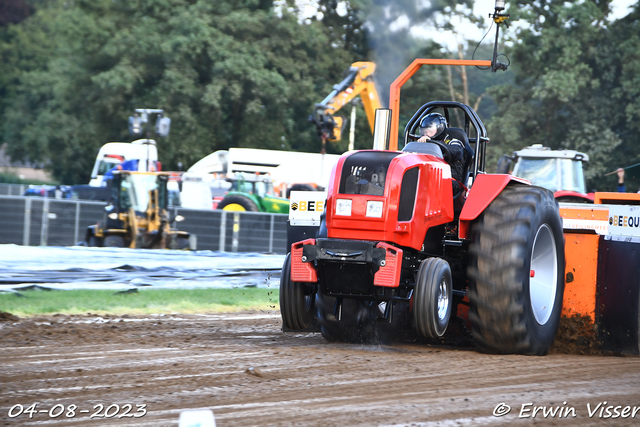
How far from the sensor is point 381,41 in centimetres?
2061

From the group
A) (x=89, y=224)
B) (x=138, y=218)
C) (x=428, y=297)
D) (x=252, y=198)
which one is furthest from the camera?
(x=252, y=198)

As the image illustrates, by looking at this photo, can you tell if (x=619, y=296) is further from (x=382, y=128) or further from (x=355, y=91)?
(x=355, y=91)

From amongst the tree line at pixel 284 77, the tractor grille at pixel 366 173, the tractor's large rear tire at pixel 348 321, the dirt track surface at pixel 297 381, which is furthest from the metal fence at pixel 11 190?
the tractor grille at pixel 366 173

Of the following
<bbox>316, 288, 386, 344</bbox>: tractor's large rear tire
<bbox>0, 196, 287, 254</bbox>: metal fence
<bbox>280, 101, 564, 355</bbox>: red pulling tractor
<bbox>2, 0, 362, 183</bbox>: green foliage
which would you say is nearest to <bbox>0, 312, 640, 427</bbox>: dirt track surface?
<bbox>316, 288, 386, 344</bbox>: tractor's large rear tire

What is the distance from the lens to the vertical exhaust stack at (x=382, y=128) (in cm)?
759

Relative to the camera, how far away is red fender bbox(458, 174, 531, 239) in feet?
20.6

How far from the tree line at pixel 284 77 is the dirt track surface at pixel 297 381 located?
2760 centimetres

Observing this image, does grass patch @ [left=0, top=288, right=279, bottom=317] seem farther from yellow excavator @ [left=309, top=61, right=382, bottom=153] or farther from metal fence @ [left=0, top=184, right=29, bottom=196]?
metal fence @ [left=0, top=184, right=29, bottom=196]

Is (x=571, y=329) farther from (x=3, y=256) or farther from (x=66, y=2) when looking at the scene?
(x=66, y=2)

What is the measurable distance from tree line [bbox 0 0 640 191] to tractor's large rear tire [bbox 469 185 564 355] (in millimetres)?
26736

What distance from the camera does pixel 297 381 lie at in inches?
194

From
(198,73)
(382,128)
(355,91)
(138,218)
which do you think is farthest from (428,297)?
(198,73)

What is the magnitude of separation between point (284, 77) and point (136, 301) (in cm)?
2919

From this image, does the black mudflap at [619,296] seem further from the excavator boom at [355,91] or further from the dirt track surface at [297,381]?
the excavator boom at [355,91]
